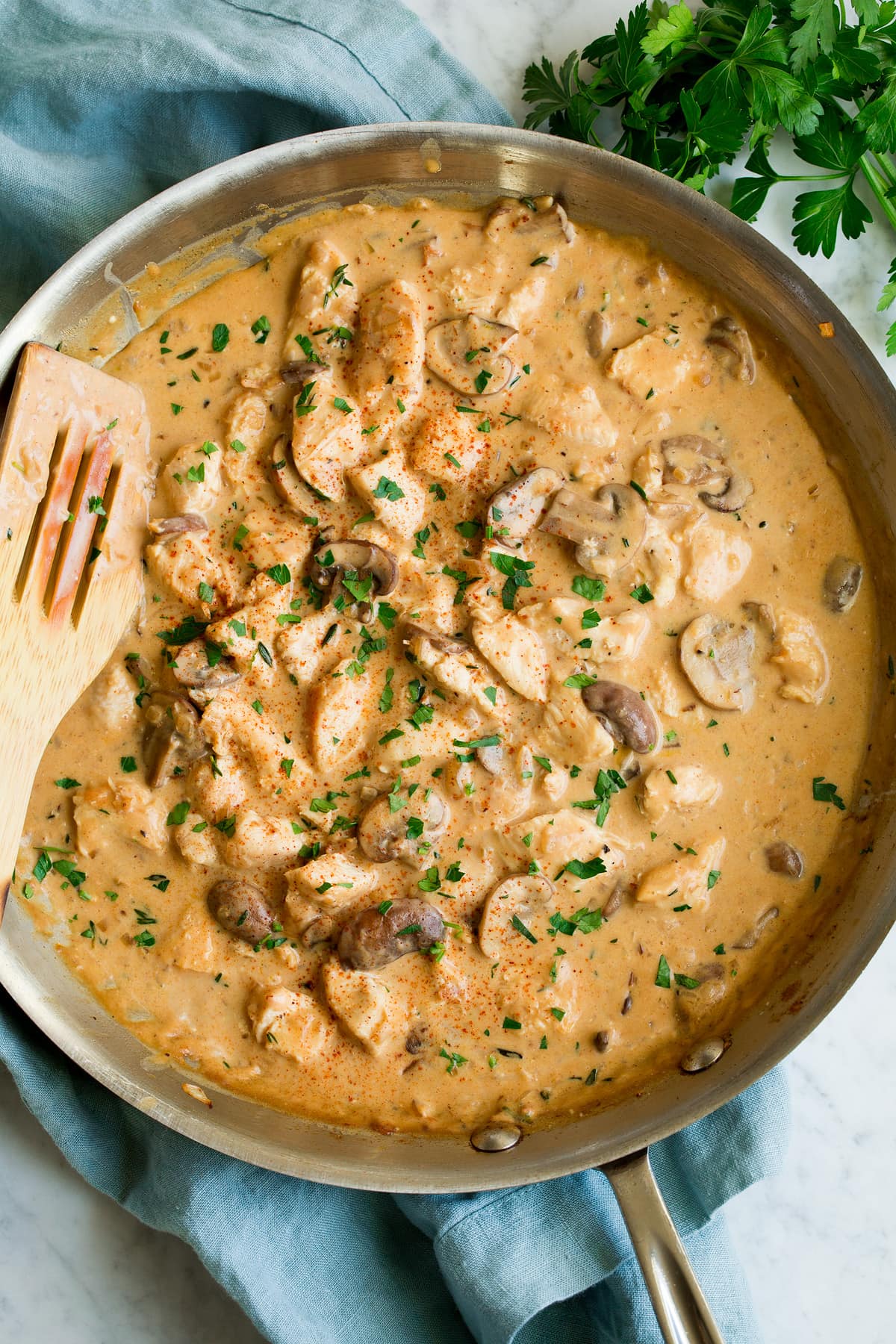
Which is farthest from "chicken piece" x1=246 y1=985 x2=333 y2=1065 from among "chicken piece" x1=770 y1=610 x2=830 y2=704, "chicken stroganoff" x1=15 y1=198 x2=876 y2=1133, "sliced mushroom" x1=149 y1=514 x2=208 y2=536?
"chicken piece" x1=770 y1=610 x2=830 y2=704

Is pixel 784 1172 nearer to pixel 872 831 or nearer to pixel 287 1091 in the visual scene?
pixel 872 831

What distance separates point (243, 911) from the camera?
332cm

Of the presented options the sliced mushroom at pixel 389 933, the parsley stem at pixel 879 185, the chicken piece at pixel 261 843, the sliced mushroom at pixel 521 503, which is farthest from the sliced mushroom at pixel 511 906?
the parsley stem at pixel 879 185

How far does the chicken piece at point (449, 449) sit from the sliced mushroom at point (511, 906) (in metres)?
1.21

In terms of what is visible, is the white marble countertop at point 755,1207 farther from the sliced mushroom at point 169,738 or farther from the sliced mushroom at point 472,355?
the sliced mushroom at point 169,738

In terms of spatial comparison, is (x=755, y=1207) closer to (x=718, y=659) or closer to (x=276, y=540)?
(x=718, y=659)

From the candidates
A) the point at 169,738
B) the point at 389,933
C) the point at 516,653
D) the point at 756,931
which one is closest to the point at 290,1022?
the point at 389,933

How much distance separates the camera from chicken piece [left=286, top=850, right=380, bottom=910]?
329 centimetres

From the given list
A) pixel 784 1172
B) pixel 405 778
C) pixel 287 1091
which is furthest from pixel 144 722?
pixel 784 1172

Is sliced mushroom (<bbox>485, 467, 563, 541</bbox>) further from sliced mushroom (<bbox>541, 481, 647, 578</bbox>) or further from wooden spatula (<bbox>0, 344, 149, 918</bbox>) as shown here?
wooden spatula (<bbox>0, 344, 149, 918</bbox>)

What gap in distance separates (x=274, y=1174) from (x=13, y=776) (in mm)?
1536

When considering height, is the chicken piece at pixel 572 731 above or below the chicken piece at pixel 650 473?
below

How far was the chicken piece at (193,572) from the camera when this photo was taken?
3.35 meters

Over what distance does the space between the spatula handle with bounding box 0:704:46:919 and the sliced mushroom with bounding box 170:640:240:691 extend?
1.44 ft
